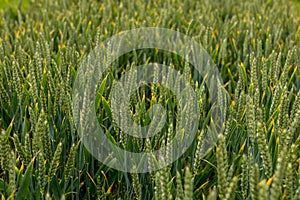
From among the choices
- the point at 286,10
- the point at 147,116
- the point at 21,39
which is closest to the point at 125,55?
the point at 21,39

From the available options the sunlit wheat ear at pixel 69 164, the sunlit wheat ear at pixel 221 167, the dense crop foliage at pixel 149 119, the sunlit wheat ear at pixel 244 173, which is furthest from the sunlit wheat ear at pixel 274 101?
the sunlit wheat ear at pixel 69 164

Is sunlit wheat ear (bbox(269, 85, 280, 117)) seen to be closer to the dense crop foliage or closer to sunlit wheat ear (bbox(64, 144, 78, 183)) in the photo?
the dense crop foliage

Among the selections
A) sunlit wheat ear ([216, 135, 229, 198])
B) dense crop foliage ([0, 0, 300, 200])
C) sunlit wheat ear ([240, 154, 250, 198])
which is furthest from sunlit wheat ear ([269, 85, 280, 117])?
sunlit wheat ear ([216, 135, 229, 198])

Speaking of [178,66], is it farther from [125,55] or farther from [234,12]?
[234,12]

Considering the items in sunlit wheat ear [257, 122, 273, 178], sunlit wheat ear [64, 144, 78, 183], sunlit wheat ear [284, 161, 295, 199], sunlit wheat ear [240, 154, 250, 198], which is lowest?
sunlit wheat ear [64, 144, 78, 183]

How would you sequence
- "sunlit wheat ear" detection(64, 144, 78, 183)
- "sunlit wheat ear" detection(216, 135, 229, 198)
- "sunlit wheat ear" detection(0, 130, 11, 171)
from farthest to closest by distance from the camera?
1. "sunlit wheat ear" detection(64, 144, 78, 183)
2. "sunlit wheat ear" detection(0, 130, 11, 171)
3. "sunlit wheat ear" detection(216, 135, 229, 198)

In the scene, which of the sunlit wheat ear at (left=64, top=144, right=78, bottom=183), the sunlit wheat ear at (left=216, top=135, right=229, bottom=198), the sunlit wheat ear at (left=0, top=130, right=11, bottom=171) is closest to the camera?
the sunlit wheat ear at (left=216, top=135, right=229, bottom=198)

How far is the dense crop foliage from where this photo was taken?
3.31 ft

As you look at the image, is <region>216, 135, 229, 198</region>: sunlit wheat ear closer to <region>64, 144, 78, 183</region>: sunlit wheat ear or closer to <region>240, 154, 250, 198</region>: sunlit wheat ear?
<region>240, 154, 250, 198</region>: sunlit wheat ear

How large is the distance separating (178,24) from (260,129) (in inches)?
72.9

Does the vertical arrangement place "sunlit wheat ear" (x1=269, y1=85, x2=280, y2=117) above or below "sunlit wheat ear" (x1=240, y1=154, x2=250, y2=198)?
above

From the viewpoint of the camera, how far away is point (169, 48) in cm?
221

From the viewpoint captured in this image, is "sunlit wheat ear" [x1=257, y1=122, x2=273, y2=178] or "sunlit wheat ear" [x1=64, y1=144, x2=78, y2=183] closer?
"sunlit wheat ear" [x1=257, y1=122, x2=273, y2=178]

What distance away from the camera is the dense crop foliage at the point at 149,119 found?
1010mm
